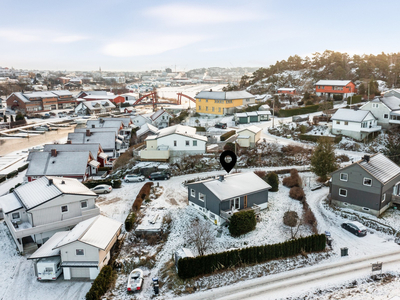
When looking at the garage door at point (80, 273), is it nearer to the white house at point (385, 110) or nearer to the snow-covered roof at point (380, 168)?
the snow-covered roof at point (380, 168)

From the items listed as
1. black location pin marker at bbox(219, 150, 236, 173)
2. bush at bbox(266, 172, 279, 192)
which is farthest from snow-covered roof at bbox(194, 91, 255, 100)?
black location pin marker at bbox(219, 150, 236, 173)

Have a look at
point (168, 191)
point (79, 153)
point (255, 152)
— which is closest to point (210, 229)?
point (168, 191)

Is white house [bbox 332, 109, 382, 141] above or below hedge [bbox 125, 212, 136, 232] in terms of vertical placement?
above

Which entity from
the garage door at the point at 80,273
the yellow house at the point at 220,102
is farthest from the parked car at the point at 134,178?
the yellow house at the point at 220,102

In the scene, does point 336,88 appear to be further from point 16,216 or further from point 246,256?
point 16,216

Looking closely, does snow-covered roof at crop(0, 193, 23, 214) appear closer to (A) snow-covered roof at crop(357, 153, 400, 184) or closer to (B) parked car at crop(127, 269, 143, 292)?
(B) parked car at crop(127, 269, 143, 292)

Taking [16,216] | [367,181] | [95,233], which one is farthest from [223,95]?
[95,233]
